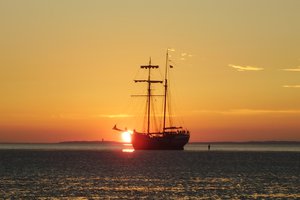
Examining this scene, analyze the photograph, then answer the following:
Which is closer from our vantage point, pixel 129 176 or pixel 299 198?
pixel 299 198

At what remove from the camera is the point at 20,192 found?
65.8 m

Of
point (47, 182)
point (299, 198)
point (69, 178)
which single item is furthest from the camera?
point (69, 178)

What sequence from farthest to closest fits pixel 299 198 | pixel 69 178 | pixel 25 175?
pixel 25 175, pixel 69 178, pixel 299 198

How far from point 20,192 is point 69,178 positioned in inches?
740

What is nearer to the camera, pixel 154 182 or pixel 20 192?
pixel 20 192

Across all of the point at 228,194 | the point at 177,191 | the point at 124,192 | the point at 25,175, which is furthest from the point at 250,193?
the point at 25,175

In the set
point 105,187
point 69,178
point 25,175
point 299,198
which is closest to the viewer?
point 299,198

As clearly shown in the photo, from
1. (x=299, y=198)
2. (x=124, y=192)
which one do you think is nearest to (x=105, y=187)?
(x=124, y=192)

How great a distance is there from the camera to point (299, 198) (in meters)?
62.2

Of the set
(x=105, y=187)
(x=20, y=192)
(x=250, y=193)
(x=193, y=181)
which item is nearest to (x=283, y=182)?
(x=193, y=181)

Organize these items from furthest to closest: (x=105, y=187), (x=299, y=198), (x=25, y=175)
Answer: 1. (x=25, y=175)
2. (x=105, y=187)
3. (x=299, y=198)

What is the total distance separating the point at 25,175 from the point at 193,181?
75.7 feet

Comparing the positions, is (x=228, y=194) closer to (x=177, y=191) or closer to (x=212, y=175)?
(x=177, y=191)

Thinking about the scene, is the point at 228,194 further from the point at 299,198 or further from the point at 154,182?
the point at 154,182
